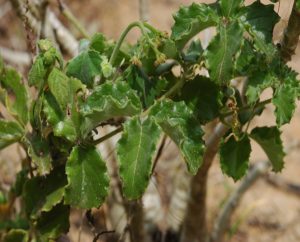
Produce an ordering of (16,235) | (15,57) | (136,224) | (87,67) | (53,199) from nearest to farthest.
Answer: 1. (87,67)
2. (53,199)
3. (16,235)
4. (136,224)
5. (15,57)

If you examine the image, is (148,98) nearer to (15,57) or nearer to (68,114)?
(68,114)

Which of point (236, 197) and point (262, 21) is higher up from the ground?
point (236, 197)

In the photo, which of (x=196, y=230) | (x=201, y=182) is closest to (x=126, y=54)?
(x=201, y=182)

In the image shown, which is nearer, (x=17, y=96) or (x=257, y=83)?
(x=257, y=83)

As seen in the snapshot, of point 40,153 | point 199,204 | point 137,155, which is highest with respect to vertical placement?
point 199,204

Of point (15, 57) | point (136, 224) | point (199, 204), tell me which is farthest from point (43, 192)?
point (15, 57)

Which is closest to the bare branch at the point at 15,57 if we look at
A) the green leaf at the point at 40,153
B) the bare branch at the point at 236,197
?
the bare branch at the point at 236,197

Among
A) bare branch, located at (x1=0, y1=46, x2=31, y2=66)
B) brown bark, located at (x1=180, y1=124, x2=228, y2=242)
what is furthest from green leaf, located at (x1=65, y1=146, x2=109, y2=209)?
bare branch, located at (x1=0, y1=46, x2=31, y2=66)

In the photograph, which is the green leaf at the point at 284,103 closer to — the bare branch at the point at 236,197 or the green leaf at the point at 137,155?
the green leaf at the point at 137,155
